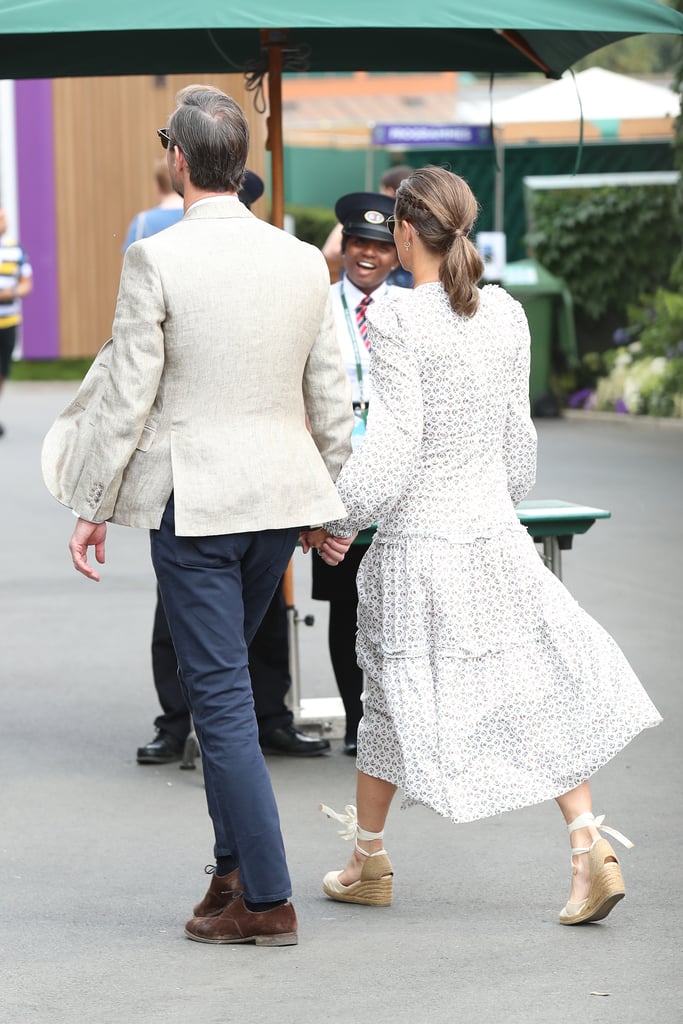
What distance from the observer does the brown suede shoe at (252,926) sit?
410cm

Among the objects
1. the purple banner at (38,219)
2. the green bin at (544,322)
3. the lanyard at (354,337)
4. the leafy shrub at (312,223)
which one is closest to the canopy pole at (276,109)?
the lanyard at (354,337)

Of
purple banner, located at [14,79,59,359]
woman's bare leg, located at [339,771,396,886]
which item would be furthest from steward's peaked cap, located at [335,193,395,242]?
purple banner, located at [14,79,59,359]

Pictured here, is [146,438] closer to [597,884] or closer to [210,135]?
[210,135]

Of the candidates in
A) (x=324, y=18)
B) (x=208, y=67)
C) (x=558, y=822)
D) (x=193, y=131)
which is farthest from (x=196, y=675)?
(x=208, y=67)

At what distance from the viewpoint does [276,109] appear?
6016mm

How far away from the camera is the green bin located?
16984 mm

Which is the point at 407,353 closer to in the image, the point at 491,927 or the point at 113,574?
the point at 491,927

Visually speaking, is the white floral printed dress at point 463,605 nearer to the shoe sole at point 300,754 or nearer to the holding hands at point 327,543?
the holding hands at point 327,543

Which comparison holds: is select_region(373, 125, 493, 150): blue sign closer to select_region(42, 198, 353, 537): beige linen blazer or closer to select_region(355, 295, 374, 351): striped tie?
select_region(355, 295, 374, 351): striped tie

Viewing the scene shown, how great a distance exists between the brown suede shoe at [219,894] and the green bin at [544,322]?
13.0 metres

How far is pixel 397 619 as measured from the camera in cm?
424

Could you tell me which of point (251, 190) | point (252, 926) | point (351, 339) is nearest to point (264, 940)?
point (252, 926)

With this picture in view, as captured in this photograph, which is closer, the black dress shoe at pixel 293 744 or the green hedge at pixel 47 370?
the black dress shoe at pixel 293 744

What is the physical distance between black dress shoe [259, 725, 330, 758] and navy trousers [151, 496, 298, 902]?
1842 millimetres
